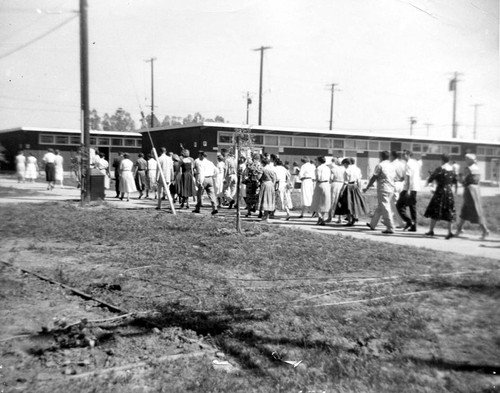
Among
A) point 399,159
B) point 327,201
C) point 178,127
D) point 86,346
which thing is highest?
point 178,127

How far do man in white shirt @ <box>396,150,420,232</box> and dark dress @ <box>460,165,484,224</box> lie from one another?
2.39 meters

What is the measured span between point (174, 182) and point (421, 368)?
12.9 meters

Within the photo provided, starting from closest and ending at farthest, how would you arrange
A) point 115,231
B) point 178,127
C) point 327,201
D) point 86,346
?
1. point 86,346
2. point 115,231
3. point 327,201
4. point 178,127

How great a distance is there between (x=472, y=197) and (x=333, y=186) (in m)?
5.06

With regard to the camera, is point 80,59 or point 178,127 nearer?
point 80,59

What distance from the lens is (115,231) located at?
30.6ft

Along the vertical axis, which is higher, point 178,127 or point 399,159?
point 178,127

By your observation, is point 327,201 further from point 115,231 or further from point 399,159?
point 115,231

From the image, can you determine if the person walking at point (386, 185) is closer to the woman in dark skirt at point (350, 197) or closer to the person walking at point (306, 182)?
the woman in dark skirt at point (350, 197)

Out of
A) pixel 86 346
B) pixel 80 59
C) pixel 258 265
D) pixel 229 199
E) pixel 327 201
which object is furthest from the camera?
pixel 229 199

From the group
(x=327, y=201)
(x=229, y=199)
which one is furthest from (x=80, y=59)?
(x=327, y=201)

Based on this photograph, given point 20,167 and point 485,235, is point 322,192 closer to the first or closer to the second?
point 485,235

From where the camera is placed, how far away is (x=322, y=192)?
450 inches

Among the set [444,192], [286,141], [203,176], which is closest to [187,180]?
[203,176]
